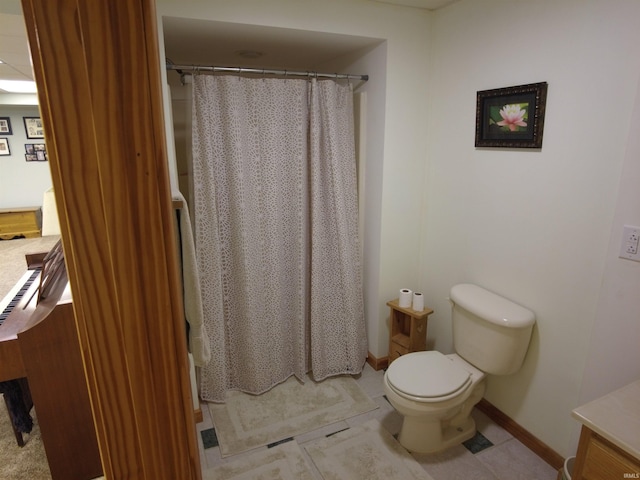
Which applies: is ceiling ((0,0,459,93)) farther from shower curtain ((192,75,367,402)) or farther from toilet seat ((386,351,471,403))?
toilet seat ((386,351,471,403))

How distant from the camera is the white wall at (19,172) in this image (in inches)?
205

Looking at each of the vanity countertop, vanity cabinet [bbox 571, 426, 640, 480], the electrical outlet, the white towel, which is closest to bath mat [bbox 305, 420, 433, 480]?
vanity cabinet [bbox 571, 426, 640, 480]

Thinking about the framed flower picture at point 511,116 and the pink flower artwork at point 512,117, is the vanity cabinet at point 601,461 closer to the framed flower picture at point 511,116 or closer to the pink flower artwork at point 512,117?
the framed flower picture at point 511,116

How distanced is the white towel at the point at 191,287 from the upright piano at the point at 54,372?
2.57ft

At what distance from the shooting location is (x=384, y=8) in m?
2.15

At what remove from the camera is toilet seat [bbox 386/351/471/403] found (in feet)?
6.00

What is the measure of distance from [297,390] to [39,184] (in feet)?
17.1

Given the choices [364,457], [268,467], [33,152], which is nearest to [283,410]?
[268,467]

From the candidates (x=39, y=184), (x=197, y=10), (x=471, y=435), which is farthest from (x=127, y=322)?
Answer: (x=39, y=184)

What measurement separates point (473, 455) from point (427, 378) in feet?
1.57

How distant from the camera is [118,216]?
0.52 meters

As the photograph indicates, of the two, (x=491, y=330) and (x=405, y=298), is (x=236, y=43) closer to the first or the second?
(x=405, y=298)

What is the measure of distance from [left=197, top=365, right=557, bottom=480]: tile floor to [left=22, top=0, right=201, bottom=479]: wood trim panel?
1528 millimetres

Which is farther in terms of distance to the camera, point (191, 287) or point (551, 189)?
point (551, 189)
